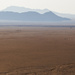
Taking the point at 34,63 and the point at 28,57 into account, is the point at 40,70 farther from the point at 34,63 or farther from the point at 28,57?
the point at 28,57

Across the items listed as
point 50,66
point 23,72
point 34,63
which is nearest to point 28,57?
point 34,63

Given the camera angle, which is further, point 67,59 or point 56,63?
point 67,59

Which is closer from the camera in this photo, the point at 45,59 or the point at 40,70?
the point at 40,70

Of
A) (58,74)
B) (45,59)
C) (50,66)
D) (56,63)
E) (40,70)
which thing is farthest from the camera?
(45,59)

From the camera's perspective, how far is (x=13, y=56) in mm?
22234

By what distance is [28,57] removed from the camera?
71.9 ft

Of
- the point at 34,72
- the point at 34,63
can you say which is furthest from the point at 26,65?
the point at 34,72

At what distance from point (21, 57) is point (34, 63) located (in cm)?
292

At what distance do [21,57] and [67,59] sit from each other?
183 inches

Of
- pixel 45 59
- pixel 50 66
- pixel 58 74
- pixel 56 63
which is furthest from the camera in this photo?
pixel 45 59

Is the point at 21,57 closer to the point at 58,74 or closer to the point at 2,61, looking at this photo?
the point at 2,61

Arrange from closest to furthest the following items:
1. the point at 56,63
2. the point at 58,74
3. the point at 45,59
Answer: the point at 58,74
the point at 56,63
the point at 45,59

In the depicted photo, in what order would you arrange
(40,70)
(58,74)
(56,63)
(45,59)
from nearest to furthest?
1. (58,74)
2. (40,70)
3. (56,63)
4. (45,59)

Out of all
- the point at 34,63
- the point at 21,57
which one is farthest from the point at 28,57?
the point at 34,63
